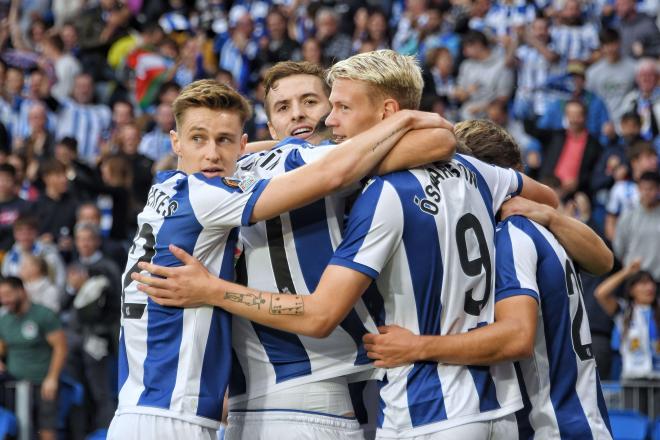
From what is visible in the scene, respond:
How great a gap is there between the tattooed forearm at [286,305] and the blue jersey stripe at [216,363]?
0.86ft

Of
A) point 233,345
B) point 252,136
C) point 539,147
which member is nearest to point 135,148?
point 252,136

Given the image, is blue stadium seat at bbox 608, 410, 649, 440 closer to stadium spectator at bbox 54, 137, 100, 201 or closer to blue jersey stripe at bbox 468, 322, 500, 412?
blue jersey stripe at bbox 468, 322, 500, 412

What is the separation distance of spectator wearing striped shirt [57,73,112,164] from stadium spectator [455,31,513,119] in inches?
198

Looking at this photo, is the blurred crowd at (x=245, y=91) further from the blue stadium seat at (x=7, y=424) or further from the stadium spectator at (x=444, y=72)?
the blue stadium seat at (x=7, y=424)

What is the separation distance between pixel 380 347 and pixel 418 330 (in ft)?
0.56

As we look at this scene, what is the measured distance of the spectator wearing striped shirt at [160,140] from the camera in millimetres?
15188

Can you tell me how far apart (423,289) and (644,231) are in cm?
773

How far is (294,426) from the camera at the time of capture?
5.02 metres

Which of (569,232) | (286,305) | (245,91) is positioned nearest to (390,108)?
(286,305)

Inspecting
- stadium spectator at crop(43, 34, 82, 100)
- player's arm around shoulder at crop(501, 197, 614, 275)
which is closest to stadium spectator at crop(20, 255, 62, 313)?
stadium spectator at crop(43, 34, 82, 100)

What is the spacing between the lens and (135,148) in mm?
14875

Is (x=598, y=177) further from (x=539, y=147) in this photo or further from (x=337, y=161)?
(x=337, y=161)

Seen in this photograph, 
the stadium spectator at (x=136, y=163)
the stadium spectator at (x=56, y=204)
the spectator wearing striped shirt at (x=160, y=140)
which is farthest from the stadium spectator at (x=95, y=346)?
the spectator wearing striped shirt at (x=160, y=140)

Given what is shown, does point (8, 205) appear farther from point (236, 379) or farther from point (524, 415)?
point (524, 415)
